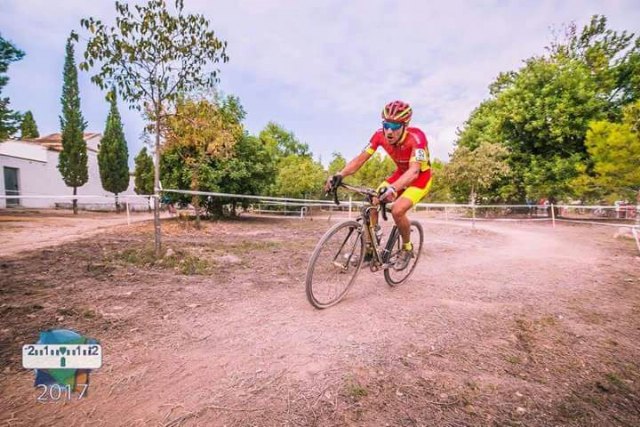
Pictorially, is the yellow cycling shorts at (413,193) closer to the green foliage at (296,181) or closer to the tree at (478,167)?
the tree at (478,167)

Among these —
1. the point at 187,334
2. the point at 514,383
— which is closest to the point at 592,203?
the point at 514,383

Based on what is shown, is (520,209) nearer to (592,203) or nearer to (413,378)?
(592,203)

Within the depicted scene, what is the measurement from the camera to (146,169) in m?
40.2

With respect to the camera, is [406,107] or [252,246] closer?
[406,107]

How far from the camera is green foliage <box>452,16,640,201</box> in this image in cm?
1848

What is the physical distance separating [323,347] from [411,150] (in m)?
2.78

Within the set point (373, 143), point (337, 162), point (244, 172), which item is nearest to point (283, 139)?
point (337, 162)

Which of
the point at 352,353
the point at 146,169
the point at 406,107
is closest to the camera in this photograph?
the point at 352,353

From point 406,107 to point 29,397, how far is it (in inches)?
174

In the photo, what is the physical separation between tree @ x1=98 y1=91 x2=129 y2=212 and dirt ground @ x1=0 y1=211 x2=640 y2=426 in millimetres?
33665

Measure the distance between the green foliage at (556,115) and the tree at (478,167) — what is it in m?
1.42

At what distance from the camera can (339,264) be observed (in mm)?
3686

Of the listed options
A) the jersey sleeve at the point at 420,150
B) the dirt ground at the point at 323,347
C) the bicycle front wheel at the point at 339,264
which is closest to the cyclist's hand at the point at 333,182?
the bicycle front wheel at the point at 339,264

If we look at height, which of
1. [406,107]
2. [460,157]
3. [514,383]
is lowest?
[514,383]
